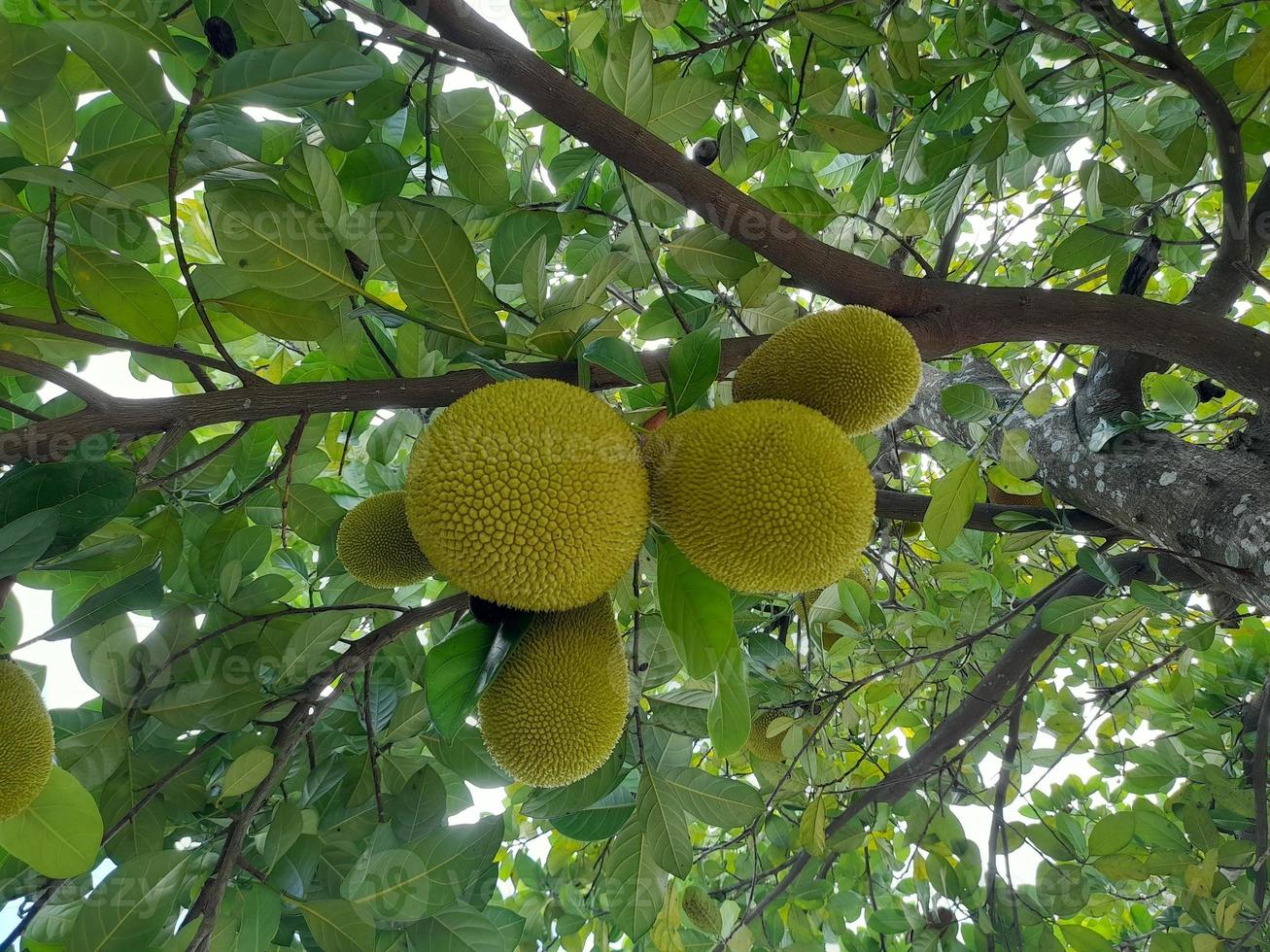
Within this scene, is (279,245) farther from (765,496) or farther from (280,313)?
(765,496)

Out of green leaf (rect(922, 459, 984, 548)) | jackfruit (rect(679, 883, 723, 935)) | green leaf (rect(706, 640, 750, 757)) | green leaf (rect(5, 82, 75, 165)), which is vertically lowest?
jackfruit (rect(679, 883, 723, 935))

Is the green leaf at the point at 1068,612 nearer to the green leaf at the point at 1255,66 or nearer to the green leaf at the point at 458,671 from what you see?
the green leaf at the point at 1255,66

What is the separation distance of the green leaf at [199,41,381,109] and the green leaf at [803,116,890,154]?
72cm

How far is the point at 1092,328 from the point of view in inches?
40.1

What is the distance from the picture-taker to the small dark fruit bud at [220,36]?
0.89m

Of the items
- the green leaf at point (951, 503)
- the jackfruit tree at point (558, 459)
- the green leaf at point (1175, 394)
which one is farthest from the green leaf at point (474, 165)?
the green leaf at point (1175, 394)

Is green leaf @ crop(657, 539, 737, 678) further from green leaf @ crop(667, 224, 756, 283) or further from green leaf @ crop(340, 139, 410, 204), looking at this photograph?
green leaf @ crop(340, 139, 410, 204)

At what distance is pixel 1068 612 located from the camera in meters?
1.21

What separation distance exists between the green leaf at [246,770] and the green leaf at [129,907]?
85 millimetres

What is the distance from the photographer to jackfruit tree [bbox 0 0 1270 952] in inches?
28.2

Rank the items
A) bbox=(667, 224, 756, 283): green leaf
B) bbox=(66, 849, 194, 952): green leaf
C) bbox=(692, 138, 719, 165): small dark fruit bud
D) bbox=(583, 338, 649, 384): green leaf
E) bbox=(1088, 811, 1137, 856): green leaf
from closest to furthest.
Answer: bbox=(583, 338, 649, 384): green leaf → bbox=(66, 849, 194, 952): green leaf → bbox=(667, 224, 756, 283): green leaf → bbox=(1088, 811, 1137, 856): green leaf → bbox=(692, 138, 719, 165): small dark fruit bud

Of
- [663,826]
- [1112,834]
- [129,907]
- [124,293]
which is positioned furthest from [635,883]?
[124,293]

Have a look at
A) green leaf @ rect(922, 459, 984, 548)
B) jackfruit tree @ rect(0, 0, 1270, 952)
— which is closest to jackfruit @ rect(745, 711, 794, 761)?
jackfruit tree @ rect(0, 0, 1270, 952)

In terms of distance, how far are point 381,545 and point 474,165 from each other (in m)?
0.53
